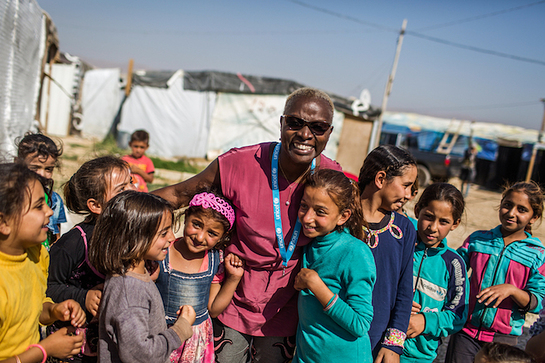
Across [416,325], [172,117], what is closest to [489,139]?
[172,117]

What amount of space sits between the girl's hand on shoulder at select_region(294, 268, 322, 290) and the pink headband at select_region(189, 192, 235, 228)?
1.61ft

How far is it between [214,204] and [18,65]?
6.09 metres

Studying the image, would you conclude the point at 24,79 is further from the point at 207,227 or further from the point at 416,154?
the point at 416,154

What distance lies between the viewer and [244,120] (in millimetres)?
14609

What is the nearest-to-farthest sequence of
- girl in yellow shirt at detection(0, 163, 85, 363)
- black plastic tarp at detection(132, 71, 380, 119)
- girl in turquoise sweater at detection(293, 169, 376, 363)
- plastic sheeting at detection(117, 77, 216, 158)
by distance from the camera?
girl in yellow shirt at detection(0, 163, 85, 363) < girl in turquoise sweater at detection(293, 169, 376, 363) < black plastic tarp at detection(132, 71, 380, 119) < plastic sheeting at detection(117, 77, 216, 158)

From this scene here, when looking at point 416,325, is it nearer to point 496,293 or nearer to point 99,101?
point 496,293

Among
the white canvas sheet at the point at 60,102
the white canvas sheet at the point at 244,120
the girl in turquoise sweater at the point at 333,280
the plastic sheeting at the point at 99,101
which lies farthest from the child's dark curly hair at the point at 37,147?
the white canvas sheet at the point at 60,102

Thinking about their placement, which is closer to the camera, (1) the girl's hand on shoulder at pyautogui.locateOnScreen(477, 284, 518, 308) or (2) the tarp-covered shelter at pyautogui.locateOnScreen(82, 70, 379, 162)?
(1) the girl's hand on shoulder at pyautogui.locateOnScreen(477, 284, 518, 308)

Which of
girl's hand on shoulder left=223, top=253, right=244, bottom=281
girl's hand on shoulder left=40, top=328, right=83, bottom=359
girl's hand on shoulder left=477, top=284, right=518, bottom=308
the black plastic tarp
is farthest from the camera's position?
the black plastic tarp

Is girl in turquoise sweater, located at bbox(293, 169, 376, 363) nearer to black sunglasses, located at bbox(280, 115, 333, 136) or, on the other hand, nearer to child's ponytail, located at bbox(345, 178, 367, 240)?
child's ponytail, located at bbox(345, 178, 367, 240)

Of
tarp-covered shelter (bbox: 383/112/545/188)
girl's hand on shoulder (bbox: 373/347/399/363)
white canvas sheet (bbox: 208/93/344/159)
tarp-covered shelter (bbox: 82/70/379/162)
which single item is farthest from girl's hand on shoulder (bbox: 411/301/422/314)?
tarp-covered shelter (bbox: 383/112/545/188)

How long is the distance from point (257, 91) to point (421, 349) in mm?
12870

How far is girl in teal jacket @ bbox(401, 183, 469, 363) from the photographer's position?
2246mm

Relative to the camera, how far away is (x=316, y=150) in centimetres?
198
